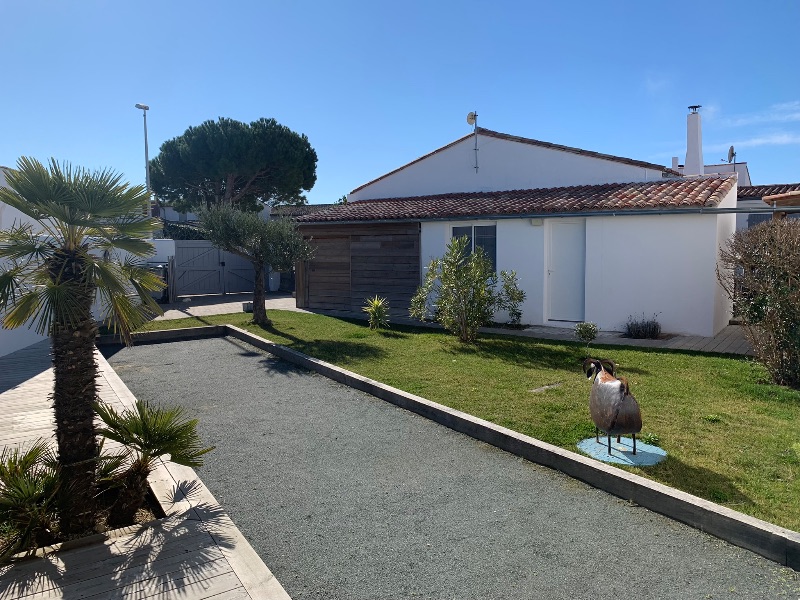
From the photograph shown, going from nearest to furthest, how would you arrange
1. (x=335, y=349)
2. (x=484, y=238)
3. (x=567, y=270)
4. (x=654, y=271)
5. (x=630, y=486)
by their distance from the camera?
(x=630, y=486) < (x=335, y=349) < (x=654, y=271) < (x=567, y=270) < (x=484, y=238)

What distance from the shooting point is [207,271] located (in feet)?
79.7

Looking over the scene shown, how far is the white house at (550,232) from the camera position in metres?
11.4

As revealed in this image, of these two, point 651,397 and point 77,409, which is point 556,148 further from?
point 77,409

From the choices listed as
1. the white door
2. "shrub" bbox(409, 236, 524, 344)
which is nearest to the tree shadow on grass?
"shrub" bbox(409, 236, 524, 344)

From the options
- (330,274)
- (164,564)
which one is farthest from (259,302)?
(164,564)

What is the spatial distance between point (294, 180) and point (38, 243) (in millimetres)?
28465

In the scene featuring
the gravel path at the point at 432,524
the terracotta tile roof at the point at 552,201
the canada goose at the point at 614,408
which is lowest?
the gravel path at the point at 432,524

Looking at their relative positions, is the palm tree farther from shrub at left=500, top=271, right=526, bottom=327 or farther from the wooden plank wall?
the wooden plank wall

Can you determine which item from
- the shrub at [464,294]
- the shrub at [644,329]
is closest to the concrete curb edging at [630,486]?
the shrub at [464,294]

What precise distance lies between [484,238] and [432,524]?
34.4 feet

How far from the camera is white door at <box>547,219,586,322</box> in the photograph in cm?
1280

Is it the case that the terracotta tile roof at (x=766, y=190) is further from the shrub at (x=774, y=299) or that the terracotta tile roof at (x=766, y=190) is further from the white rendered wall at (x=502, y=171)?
the shrub at (x=774, y=299)

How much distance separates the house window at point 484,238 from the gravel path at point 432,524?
7.65 m

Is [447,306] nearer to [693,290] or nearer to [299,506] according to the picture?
[693,290]
